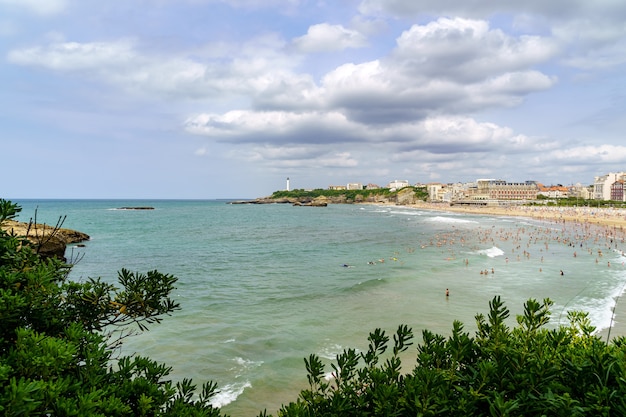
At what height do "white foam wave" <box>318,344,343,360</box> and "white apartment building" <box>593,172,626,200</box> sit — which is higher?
"white apartment building" <box>593,172,626,200</box>

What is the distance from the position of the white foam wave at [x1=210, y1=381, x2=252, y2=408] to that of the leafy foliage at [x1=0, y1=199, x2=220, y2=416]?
8166mm

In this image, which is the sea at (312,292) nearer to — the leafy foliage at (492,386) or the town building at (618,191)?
the leafy foliage at (492,386)

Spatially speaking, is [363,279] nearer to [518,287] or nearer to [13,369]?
[518,287]

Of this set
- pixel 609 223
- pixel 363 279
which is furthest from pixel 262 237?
pixel 609 223

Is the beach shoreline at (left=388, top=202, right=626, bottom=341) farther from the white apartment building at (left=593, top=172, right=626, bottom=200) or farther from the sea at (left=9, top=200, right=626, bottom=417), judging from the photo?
the white apartment building at (left=593, top=172, right=626, bottom=200)

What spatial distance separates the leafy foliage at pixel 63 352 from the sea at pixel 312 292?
2.38 ft

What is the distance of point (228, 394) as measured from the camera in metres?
12.1

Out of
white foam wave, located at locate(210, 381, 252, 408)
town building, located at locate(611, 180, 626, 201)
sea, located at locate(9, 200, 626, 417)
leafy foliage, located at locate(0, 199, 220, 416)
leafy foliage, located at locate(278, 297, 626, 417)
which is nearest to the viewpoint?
leafy foliage, located at locate(0, 199, 220, 416)

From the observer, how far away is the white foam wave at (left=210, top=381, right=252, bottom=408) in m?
11.6

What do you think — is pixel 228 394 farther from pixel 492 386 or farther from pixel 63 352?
pixel 492 386

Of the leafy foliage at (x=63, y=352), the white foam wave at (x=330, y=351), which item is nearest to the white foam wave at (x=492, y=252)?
the white foam wave at (x=330, y=351)

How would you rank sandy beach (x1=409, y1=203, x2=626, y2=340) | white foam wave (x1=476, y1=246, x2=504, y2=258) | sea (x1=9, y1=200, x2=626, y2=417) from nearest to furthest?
1. sea (x1=9, y1=200, x2=626, y2=417)
2. sandy beach (x1=409, y1=203, x2=626, y2=340)
3. white foam wave (x1=476, y1=246, x2=504, y2=258)

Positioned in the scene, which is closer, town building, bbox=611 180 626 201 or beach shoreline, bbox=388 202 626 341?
beach shoreline, bbox=388 202 626 341

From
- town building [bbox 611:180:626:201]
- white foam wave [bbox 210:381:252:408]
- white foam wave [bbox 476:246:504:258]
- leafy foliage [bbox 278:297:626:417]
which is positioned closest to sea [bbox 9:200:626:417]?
white foam wave [bbox 210:381:252:408]
